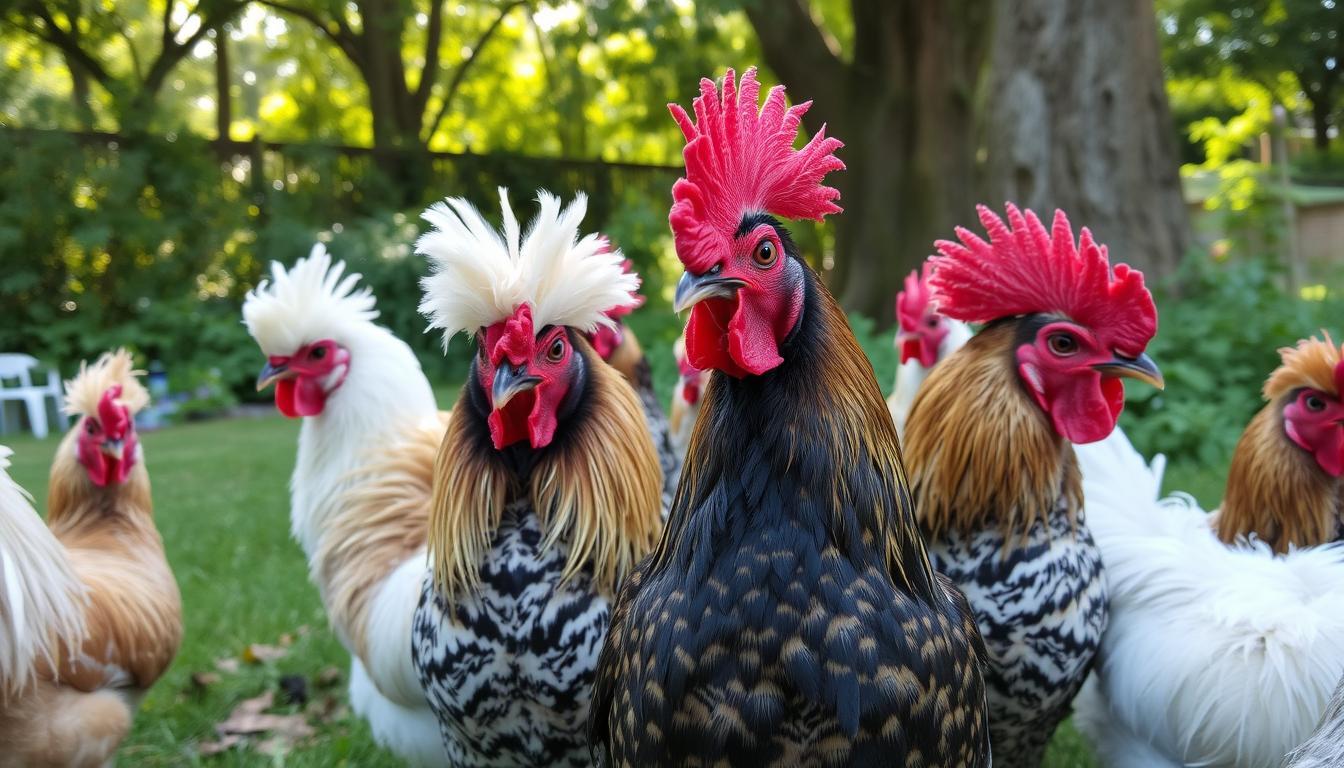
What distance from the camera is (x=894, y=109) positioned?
12039 millimetres

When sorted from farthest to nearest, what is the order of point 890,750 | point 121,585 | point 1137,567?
point 121,585 < point 1137,567 < point 890,750

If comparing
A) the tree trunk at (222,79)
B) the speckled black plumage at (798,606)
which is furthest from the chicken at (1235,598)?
the tree trunk at (222,79)

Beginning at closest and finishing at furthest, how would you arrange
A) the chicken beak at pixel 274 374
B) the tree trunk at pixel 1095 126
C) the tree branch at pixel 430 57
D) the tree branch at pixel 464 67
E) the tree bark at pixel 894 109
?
the chicken beak at pixel 274 374 < the tree trunk at pixel 1095 126 < the tree bark at pixel 894 109 < the tree branch at pixel 430 57 < the tree branch at pixel 464 67

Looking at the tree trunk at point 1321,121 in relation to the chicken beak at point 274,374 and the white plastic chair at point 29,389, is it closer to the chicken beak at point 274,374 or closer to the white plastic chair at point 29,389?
the white plastic chair at point 29,389

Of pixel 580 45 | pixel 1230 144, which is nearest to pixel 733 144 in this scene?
pixel 580 45

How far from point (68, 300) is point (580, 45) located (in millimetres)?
7450

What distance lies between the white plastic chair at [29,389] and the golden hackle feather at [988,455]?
11.1 metres

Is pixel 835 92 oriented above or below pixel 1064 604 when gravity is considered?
above

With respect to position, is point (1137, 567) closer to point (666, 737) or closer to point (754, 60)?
point (666, 737)

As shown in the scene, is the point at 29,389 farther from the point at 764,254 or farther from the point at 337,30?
the point at 764,254

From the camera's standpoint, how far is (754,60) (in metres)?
18.2

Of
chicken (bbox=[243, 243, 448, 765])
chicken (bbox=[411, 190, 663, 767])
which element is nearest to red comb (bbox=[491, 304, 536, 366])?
chicken (bbox=[411, 190, 663, 767])

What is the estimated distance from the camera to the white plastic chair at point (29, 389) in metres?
10.7

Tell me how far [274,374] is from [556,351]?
61.4 inches
